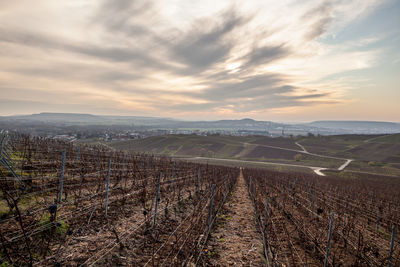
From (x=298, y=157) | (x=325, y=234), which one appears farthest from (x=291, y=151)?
(x=325, y=234)

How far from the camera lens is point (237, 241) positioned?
6715 mm

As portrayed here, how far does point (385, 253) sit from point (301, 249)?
3964 millimetres

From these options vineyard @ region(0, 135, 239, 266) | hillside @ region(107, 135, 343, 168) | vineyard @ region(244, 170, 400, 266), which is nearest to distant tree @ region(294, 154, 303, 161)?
hillside @ region(107, 135, 343, 168)

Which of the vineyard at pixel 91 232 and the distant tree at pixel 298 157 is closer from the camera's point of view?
the vineyard at pixel 91 232

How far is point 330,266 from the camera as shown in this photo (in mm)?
6004

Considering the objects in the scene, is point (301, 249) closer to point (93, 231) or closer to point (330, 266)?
point (330, 266)

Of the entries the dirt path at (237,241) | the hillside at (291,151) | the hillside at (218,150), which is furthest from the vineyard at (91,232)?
the hillside at (218,150)

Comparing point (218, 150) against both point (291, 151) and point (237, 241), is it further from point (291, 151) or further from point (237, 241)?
point (237, 241)

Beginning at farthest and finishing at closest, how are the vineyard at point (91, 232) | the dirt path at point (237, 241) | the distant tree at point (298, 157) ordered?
the distant tree at point (298, 157)
the dirt path at point (237, 241)
the vineyard at point (91, 232)

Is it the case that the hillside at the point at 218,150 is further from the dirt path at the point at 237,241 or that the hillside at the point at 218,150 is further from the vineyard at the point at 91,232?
the vineyard at the point at 91,232

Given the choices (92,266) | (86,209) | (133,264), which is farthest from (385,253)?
(86,209)

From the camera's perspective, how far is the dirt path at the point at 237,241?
5.47 meters

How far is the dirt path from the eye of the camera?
17.9 feet

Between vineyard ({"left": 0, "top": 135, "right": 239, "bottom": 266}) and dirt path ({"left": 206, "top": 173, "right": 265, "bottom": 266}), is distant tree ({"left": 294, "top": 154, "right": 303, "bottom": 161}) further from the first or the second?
vineyard ({"left": 0, "top": 135, "right": 239, "bottom": 266})
